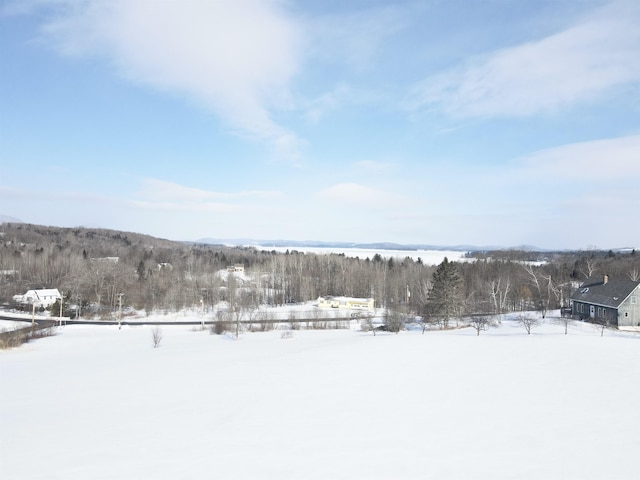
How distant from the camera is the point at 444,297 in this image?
37.8m

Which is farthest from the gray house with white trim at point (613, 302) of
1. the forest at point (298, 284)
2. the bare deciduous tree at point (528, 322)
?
the forest at point (298, 284)

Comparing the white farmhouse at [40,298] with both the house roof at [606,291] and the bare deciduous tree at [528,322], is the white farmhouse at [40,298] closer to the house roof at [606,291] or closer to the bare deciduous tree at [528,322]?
the bare deciduous tree at [528,322]

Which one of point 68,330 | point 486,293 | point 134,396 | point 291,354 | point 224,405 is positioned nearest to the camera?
point 224,405

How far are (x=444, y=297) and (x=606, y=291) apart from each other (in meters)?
14.2

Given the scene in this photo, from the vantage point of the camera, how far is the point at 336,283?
72.0 m

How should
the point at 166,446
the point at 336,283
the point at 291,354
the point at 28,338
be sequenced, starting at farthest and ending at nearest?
the point at 336,283 → the point at 28,338 → the point at 291,354 → the point at 166,446

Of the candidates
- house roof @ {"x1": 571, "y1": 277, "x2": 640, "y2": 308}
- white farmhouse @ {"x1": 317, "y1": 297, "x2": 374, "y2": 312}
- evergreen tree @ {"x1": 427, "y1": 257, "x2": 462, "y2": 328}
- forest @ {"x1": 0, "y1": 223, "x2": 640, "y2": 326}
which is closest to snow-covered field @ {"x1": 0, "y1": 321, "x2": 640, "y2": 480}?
house roof @ {"x1": 571, "y1": 277, "x2": 640, "y2": 308}

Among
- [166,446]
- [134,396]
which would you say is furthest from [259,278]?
[166,446]

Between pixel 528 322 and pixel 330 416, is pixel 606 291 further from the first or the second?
pixel 330 416

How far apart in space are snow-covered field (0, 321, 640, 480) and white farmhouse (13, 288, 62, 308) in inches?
1481

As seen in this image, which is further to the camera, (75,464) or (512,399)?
(512,399)

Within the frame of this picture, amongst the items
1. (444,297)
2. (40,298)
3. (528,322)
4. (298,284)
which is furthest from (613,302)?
(40,298)

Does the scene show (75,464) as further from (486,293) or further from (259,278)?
(259,278)

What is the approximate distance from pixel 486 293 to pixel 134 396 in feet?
168
